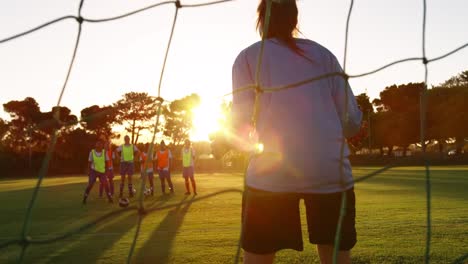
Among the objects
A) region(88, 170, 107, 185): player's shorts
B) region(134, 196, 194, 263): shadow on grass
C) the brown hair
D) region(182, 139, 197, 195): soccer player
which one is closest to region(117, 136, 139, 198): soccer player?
region(88, 170, 107, 185): player's shorts

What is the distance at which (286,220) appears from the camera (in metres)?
2.05

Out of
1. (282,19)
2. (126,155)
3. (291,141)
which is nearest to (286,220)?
(291,141)

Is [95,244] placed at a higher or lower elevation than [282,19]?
lower

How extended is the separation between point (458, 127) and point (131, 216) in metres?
36.9

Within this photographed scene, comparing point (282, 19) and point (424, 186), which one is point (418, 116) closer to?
point (424, 186)

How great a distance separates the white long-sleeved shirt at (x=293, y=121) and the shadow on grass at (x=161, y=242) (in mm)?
1482

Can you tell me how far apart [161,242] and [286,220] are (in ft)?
11.3

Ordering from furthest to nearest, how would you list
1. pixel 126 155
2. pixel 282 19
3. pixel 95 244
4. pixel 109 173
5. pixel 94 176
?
pixel 126 155 < pixel 109 173 < pixel 94 176 < pixel 95 244 < pixel 282 19

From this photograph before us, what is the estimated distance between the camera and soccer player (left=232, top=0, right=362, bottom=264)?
1.97 m

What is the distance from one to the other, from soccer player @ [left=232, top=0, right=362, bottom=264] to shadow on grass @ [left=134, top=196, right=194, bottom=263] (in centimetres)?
139

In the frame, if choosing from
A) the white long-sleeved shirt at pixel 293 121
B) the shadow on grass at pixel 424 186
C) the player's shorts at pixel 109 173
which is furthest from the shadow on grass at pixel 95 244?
the shadow on grass at pixel 424 186

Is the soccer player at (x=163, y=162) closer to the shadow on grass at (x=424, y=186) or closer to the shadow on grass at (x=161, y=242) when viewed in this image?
the shadow on grass at (x=424, y=186)

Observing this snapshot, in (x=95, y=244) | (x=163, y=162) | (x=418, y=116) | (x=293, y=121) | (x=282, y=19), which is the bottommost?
(x=95, y=244)

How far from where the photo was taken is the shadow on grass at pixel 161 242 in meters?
4.46
